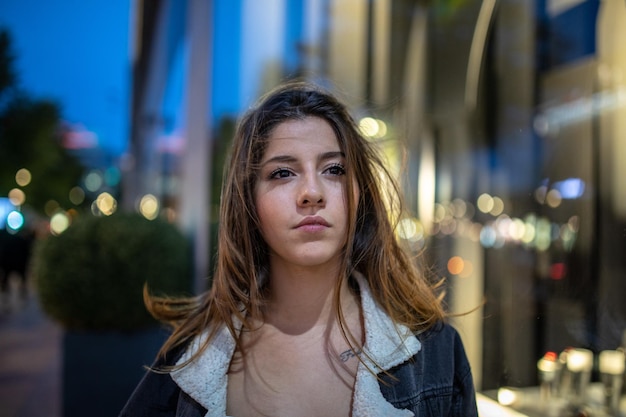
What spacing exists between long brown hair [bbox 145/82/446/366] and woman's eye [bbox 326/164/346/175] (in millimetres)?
22

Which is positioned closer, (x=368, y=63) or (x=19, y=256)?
(x=368, y=63)

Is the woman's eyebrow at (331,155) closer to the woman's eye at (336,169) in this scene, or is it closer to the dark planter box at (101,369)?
the woman's eye at (336,169)

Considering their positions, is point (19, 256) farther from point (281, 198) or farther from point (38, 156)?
point (38, 156)

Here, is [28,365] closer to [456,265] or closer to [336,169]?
[456,265]

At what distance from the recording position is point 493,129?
11.5 feet

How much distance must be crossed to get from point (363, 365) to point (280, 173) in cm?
50

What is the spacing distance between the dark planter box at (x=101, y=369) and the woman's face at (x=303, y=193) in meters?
2.87

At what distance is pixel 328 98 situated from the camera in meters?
1.45

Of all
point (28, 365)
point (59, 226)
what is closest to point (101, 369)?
point (28, 365)

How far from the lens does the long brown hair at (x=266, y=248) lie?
55.4 inches

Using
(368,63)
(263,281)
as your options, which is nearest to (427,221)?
(368,63)

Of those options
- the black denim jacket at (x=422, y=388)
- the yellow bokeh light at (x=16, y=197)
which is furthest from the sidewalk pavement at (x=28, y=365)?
the yellow bokeh light at (x=16, y=197)

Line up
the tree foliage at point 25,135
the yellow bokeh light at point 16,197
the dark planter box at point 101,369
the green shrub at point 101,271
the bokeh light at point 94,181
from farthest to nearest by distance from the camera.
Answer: the bokeh light at point 94,181
the yellow bokeh light at point 16,197
the tree foliage at point 25,135
the green shrub at point 101,271
the dark planter box at point 101,369

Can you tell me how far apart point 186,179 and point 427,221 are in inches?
140
